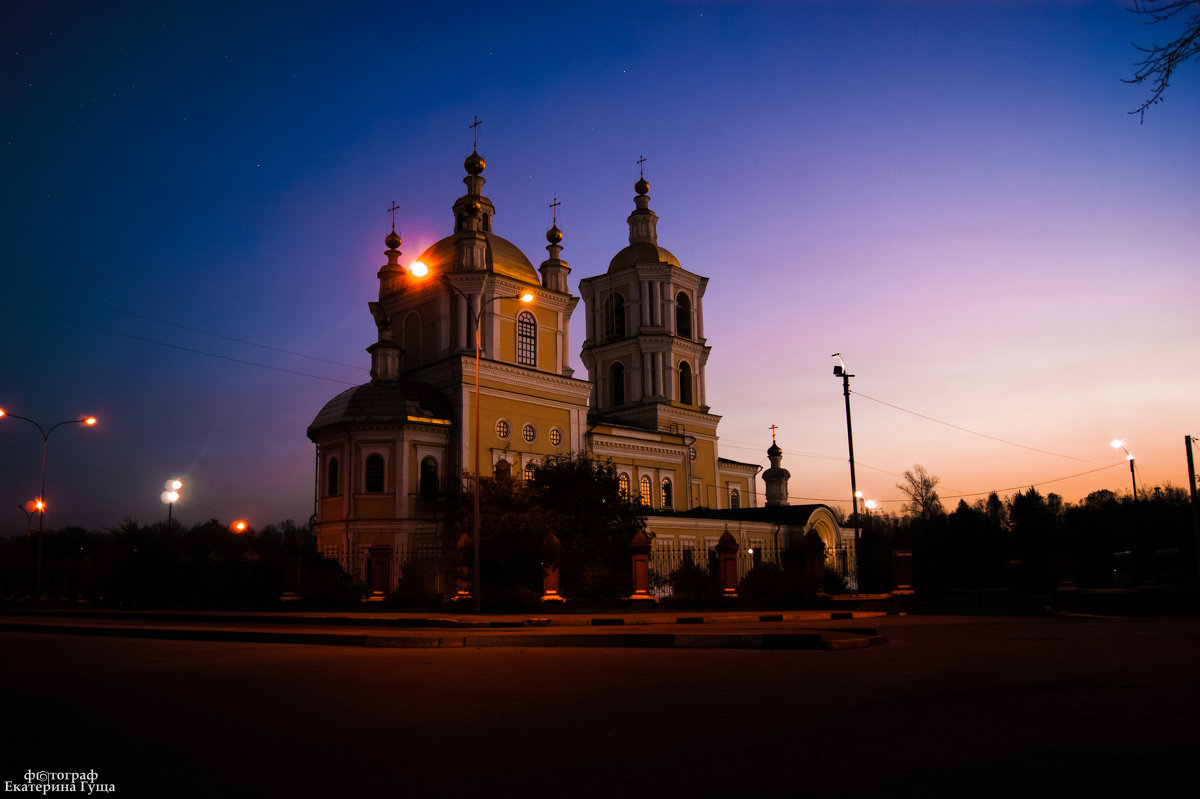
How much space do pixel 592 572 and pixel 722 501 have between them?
103 feet

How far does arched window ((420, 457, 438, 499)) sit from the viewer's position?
38250mm

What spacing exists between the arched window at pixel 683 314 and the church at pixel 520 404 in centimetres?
9

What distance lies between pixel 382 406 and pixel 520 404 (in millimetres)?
6603

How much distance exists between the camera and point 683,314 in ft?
183

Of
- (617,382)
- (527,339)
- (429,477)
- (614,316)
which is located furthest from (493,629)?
(614,316)

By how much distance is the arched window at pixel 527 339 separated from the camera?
4297 centimetres

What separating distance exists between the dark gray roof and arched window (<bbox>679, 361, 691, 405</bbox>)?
18.4 metres

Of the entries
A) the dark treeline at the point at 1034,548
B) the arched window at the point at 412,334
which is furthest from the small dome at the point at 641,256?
the dark treeline at the point at 1034,548

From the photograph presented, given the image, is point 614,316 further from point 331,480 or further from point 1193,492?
point 1193,492

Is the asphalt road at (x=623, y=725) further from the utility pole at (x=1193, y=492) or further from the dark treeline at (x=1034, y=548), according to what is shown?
the utility pole at (x=1193, y=492)

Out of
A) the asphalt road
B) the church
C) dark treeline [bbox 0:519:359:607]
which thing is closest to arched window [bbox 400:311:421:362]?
the church

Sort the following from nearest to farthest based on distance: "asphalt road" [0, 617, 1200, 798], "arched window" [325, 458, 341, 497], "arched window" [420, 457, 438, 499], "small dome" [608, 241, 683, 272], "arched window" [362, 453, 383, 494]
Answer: "asphalt road" [0, 617, 1200, 798] < "arched window" [362, 453, 383, 494] < "arched window" [420, 457, 438, 499] < "arched window" [325, 458, 341, 497] < "small dome" [608, 241, 683, 272]

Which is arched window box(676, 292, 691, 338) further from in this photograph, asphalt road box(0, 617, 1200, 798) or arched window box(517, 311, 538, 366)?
asphalt road box(0, 617, 1200, 798)

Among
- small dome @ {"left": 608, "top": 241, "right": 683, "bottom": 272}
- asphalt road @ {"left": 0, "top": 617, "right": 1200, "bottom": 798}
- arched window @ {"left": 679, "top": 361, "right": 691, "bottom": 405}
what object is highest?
small dome @ {"left": 608, "top": 241, "right": 683, "bottom": 272}
